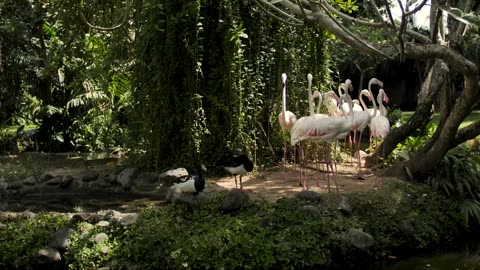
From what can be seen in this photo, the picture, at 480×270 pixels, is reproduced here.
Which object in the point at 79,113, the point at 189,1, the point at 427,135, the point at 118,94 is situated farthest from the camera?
the point at 79,113

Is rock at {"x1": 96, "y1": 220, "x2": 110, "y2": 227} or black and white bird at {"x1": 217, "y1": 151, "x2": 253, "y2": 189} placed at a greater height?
black and white bird at {"x1": 217, "y1": 151, "x2": 253, "y2": 189}

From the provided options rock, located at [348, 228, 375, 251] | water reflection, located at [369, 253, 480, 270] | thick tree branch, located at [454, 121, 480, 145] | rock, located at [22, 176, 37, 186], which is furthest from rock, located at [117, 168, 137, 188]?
thick tree branch, located at [454, 121, 480, 145]

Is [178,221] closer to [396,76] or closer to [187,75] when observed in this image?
[187,75]

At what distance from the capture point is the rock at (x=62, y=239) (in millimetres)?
6594

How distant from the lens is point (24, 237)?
6.71 m

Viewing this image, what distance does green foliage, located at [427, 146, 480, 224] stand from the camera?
8.30 metres

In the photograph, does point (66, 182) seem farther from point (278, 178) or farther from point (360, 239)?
point (360, 239)

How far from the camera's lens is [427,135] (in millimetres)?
10945

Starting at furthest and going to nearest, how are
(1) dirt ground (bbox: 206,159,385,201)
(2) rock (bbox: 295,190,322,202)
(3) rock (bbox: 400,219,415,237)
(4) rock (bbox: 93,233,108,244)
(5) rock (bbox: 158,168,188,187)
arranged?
(5) rock (bbox: 158,168,188,187) → (1) dirt ground (bbox: 206,159,385,201) → (2) rock (bbox: 295,190,322,202) → (3) rock (bbox: 400,219,415,237) → (4) rock (bbox: 93,233,108,244)

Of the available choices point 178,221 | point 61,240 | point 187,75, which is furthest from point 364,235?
point 187,75

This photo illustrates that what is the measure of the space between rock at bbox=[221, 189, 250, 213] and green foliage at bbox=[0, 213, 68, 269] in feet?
6.50

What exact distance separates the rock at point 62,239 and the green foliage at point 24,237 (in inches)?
3.3

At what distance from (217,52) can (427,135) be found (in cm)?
437

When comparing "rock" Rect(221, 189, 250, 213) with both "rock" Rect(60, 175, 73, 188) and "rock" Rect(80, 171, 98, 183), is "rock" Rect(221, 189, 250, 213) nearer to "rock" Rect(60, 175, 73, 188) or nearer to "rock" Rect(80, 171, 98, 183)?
"rock" Rect(80, 171, 98, 183)
